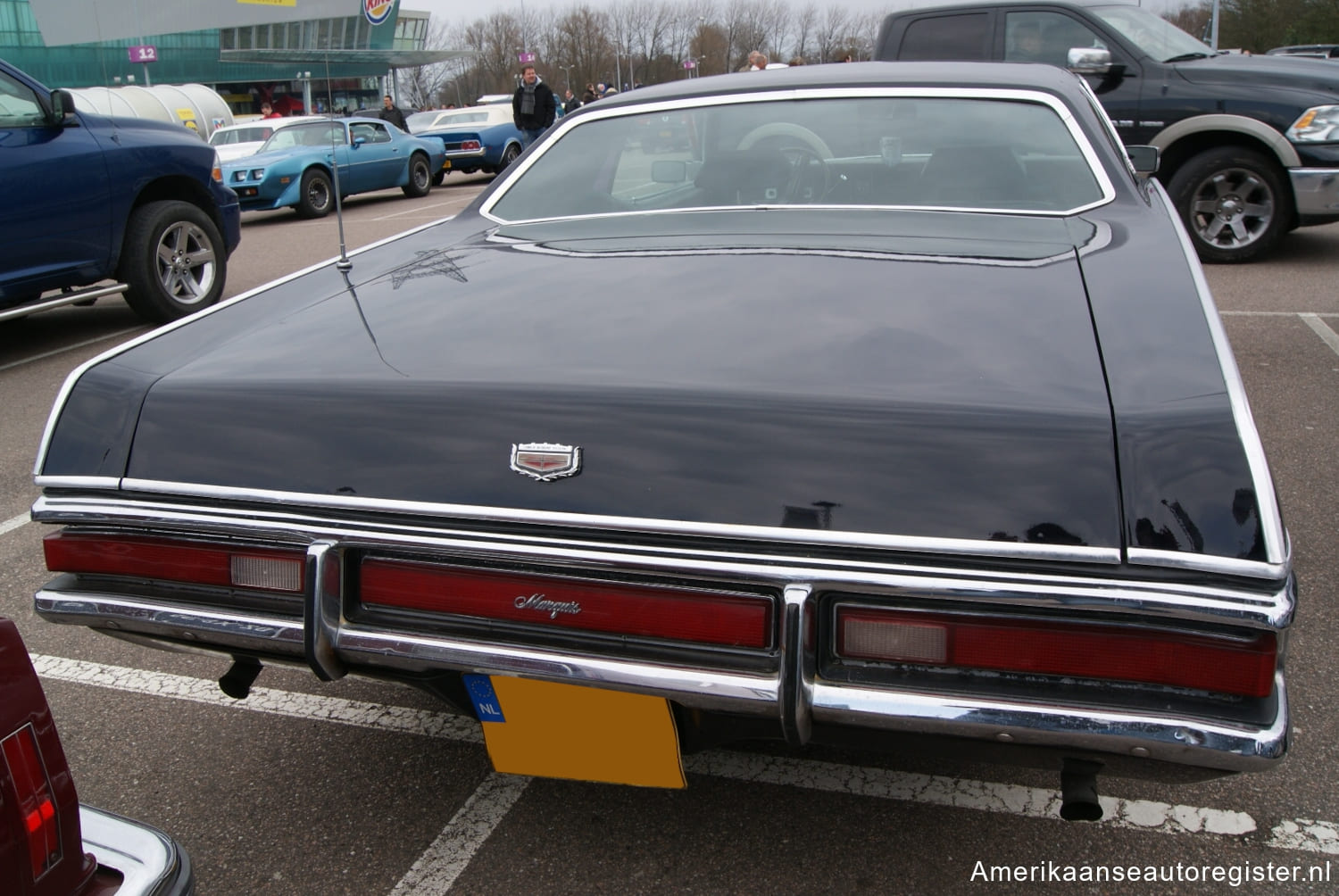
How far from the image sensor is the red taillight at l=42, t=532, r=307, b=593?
1.84 m

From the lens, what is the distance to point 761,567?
1.57 metres

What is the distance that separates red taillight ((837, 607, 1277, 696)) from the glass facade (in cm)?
3963

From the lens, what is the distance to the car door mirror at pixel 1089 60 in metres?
7.24

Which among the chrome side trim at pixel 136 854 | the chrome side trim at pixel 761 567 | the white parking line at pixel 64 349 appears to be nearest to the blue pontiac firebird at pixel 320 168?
the white parking line at pixel 64 349

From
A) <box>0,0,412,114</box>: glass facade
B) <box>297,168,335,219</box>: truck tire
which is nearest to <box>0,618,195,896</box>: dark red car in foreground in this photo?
<box>297,168,335,219</box>: truck tire

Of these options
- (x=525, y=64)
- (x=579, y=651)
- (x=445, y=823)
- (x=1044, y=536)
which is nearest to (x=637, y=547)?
(x=579, y=651)

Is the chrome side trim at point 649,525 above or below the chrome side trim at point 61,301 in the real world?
above

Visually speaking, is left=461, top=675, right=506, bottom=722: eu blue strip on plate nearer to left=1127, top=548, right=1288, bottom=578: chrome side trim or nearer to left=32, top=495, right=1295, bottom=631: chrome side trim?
left=32, top=495, right=1295, bottom=631: chrome side trim

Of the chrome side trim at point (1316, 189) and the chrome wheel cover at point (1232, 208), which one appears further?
the chrome wheel cover at point (1232, 208)

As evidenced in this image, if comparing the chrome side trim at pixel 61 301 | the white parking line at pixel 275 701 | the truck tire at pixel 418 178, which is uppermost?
the truck tire at pixel 418 178

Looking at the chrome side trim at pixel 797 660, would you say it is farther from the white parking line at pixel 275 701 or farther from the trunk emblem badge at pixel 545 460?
the white parking line at pixel 275 701

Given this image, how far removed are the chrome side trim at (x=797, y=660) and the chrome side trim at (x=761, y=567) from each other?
0.03 m

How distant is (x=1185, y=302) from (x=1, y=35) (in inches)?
1993

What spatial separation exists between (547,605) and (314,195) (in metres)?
13.8
